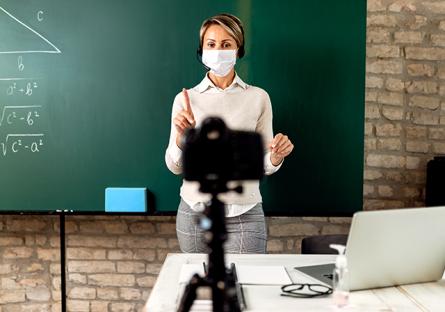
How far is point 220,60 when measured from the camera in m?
2.46

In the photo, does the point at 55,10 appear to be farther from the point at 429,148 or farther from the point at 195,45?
the point at 429,148

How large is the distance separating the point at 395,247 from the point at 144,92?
1.77 meters

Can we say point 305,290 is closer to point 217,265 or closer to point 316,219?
point 217,265

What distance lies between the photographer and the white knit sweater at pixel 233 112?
2.38 meters

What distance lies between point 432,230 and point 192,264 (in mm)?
797

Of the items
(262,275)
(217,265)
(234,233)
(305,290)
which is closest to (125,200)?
(234,233)

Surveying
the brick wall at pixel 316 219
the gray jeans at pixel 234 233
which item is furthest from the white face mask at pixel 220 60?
the brick wall at pixel 316 219

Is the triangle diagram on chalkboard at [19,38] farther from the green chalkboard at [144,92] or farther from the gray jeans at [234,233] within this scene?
the gray jeans at [234,233]

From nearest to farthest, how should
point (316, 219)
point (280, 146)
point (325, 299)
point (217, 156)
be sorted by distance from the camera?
point (217, 156)
point (325, 299)
point (280, 146)
point (316, 219)

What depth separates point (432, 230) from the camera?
4.99 feet

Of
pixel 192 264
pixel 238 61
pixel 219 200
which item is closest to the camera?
pixel 219 200

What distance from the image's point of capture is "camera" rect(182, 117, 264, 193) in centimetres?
98

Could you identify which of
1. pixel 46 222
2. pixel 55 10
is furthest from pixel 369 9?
pixel 46 222

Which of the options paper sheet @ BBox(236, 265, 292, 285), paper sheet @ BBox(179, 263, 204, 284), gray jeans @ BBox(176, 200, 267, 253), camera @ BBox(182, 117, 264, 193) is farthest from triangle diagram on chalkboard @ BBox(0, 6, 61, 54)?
camera @ BBox(182, 117, 264, 193)
